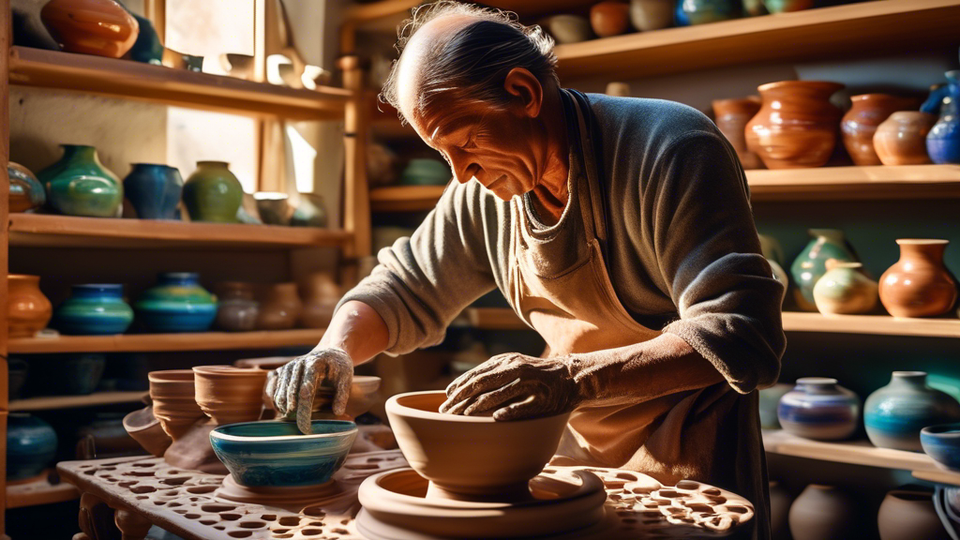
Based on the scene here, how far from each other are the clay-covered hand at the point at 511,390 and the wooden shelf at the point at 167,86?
249cm

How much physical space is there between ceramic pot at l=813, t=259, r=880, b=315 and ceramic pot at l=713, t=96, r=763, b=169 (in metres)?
0.49

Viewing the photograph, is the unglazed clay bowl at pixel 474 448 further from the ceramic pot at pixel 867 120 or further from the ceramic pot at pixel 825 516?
the ceramic pot at pixel 867 120

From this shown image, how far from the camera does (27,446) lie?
3031 millimetres

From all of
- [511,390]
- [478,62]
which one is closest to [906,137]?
[478,62]

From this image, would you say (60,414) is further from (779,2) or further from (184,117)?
(779,2)

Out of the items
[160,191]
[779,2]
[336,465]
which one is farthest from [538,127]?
[160,191]

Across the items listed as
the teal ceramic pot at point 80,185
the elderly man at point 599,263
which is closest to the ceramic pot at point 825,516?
the elderly man at point 599,263

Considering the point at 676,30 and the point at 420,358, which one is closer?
the point at 676,30

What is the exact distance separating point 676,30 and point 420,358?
1.92m

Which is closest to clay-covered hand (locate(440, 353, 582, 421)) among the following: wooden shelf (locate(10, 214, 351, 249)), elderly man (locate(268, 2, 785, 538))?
elderly man (locate(268, 2, 785, 538))

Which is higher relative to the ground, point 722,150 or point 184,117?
point 184,117

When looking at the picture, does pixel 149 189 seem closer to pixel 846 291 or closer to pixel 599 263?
pixel 599 263

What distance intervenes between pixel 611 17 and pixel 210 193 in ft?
5.86

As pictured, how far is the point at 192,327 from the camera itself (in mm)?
3484
